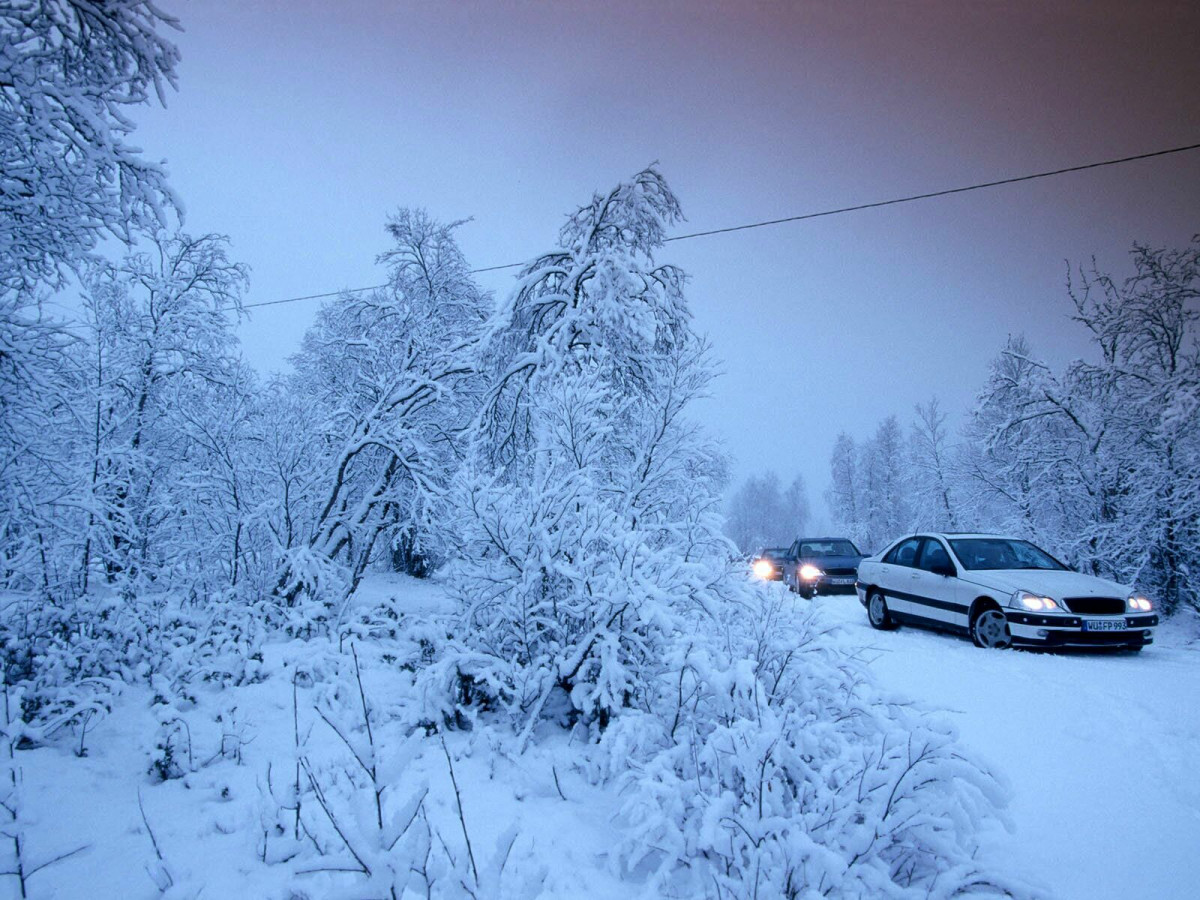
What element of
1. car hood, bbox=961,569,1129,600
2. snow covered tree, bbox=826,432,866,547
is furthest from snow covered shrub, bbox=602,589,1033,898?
snow covered tree, bbox=826,432,866,547

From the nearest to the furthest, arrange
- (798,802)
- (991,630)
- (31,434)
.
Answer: (798,802), (31,434), (991,630)

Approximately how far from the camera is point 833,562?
42.7 feet

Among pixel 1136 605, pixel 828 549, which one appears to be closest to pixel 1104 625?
pixel 1136 605

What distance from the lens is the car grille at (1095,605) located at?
584cm

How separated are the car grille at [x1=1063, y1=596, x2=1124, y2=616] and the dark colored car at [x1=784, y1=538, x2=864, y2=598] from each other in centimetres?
604

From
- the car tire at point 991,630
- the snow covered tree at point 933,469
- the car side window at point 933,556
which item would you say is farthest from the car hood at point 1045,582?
the snow covered tree at point 933,469

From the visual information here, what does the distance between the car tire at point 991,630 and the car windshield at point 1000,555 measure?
0.69 meters

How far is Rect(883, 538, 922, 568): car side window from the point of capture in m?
7.77

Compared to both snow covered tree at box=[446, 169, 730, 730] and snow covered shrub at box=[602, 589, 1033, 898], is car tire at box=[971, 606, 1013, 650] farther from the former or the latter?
snow covered shrub at box=[602, 589, 1033, 898]

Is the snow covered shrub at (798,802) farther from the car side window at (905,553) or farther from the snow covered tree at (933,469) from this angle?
the snow covered tree at (933,469)

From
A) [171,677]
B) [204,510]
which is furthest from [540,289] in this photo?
[171,677]

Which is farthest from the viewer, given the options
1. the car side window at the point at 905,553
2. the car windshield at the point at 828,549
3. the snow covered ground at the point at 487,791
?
the car windshield at the point at 828,549

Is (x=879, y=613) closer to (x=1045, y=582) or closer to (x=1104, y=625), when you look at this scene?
(x=1045, y=582)

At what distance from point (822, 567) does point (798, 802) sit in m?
11.5
